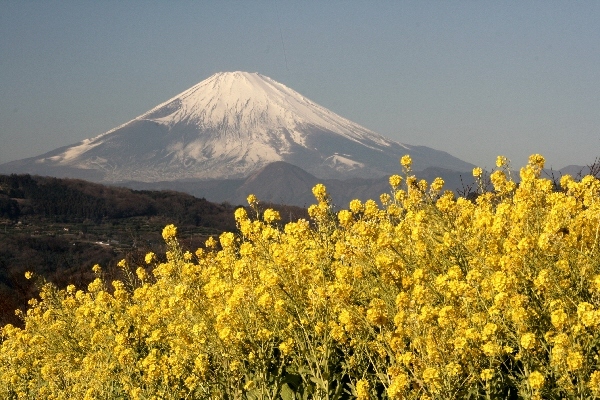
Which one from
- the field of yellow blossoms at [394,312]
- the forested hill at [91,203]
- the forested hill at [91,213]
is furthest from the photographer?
the forested hill at [91,203]

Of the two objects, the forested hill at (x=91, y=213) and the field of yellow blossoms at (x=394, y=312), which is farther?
the forested hill at (x=91, y=213)

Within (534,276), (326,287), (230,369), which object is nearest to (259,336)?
(230,369)

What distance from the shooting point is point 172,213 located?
81062 mm

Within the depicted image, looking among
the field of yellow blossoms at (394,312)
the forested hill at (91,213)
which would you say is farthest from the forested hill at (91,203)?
the field of yellow blossoms at (394,312)

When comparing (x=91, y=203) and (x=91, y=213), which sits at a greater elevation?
(x=91, y=203)

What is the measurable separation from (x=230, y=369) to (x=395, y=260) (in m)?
1.55

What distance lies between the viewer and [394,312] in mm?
4684

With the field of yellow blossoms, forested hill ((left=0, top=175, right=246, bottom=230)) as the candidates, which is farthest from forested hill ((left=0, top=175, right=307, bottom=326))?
the field of yellow blossoms

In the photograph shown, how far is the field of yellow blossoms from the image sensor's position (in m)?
3.99

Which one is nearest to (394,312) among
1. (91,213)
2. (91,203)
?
(91,213)

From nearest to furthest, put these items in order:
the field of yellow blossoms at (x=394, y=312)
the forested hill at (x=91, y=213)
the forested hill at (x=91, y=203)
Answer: the field of yellow blossoms at (x=394, y=312)
the forested hill at (x=91, y=213)
the forested hill at (x=91, y=203)

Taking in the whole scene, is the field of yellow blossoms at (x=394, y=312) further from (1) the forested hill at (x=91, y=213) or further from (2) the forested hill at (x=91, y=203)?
(2) the forested hill at (x=91, y=203)

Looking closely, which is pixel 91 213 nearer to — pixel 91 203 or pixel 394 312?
pixel 91 203

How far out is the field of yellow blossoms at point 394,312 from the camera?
13.1ft
